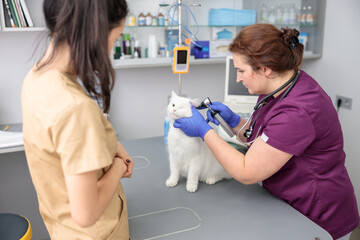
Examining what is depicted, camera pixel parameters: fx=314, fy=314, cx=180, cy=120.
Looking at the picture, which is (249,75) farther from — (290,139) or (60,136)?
(60,136)

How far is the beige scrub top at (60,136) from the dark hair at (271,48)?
2.18 feet

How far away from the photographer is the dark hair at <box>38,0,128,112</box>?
0.66 m

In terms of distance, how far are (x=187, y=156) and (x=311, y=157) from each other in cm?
48

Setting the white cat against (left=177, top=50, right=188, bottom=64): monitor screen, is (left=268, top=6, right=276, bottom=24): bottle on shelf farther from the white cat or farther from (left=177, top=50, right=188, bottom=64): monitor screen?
the white cat

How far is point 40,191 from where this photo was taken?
2.58 ft

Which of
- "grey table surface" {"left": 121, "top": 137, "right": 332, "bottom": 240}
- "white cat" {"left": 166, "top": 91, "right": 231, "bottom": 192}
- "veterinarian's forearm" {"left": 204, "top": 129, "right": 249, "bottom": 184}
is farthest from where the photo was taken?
"white cat" {"left": 166, "top": 91, "right": 231, "bottom": 192}

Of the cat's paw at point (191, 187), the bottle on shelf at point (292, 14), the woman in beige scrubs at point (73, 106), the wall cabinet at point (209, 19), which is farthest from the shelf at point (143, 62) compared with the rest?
the woman in beige scrubs at point (73, 106)

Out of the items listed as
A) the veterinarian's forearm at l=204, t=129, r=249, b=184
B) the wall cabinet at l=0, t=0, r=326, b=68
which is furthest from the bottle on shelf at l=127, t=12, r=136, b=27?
the veterinarian's forearm at l=204, t=129, r=249, b=184

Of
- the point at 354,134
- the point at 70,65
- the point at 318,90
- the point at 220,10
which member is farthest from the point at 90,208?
the point at 354,134

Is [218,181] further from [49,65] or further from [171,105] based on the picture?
[49,65]

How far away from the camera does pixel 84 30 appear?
667mm

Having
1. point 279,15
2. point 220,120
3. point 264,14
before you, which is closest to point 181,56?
point 220,120

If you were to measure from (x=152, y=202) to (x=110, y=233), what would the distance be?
388 mm

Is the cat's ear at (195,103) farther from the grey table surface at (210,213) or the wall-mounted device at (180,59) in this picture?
the grey table surface at (210,213)
